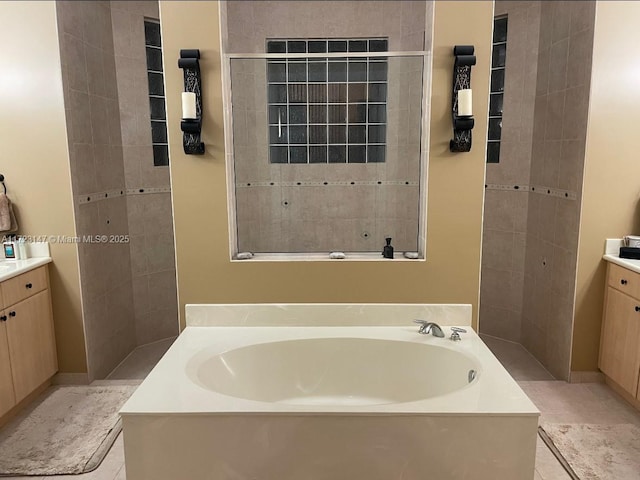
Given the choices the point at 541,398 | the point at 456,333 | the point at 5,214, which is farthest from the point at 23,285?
the point at 541,398

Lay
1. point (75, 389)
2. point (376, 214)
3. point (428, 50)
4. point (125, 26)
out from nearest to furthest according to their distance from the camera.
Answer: point (428, 50), point (376, 214), point (75, 389), point (125, 26)

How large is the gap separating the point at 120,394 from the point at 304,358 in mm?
1407

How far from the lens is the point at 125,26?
3879 mm

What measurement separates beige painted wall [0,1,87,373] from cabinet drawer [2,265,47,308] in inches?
4.1

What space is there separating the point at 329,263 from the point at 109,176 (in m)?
1.95

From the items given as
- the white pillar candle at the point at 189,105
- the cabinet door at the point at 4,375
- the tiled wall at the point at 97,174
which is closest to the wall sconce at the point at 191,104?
the white pillar candle at the point at 189,105

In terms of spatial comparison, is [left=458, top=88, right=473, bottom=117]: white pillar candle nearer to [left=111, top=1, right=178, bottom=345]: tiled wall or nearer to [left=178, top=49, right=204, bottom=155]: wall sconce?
[left=178, top=49, right=204, bottom=155]: wall sconce

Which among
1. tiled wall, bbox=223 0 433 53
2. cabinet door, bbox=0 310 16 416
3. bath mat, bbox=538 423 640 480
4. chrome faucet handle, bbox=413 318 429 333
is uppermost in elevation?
tiled wall, bbox=223 0 433 53

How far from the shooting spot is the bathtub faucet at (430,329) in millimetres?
2695

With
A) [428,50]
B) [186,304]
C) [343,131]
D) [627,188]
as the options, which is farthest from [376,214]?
[627,188]

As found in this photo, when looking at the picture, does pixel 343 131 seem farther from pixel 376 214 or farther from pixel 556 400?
pixel 556 400

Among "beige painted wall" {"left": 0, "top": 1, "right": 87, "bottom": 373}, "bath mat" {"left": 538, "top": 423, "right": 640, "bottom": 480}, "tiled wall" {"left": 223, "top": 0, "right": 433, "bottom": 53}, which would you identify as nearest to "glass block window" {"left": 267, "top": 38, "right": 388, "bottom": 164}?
"tiled wall" {"left": 223, "top": 0, "right": 433, "bottom": 53}

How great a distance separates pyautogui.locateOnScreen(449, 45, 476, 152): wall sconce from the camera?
257 cm

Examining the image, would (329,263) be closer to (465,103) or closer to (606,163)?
(465,103)
